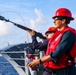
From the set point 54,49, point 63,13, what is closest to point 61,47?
point 54,49

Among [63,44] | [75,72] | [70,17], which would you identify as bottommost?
[75,72]

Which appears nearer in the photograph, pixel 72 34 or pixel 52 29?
pixel 72 34

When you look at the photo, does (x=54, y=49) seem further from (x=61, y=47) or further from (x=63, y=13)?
(x=63, y=13)

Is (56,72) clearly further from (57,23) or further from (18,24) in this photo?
(18,24)

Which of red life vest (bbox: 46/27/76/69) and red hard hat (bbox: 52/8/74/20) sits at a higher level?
red hard hat (bbox: 52/8/74/20)

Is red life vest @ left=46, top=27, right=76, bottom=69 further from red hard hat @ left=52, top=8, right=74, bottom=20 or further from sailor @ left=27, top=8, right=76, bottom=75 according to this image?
red hard hat @ left=52, top=8, right=74, bottom=20

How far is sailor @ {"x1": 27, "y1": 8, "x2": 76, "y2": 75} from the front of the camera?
4.23m

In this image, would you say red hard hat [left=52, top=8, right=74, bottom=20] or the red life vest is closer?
the red life vest

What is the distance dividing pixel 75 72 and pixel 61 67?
212mm

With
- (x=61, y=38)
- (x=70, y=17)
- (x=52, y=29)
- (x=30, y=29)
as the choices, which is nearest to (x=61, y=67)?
(x=61, y=38)

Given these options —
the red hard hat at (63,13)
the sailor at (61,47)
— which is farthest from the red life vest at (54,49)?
the red hard hat at (63,13)

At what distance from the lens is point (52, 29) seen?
617 cm

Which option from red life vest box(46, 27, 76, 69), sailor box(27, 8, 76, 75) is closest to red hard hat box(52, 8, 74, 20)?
sailor box(27, 8, 76, 75)

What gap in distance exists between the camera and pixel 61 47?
422 centimetres
